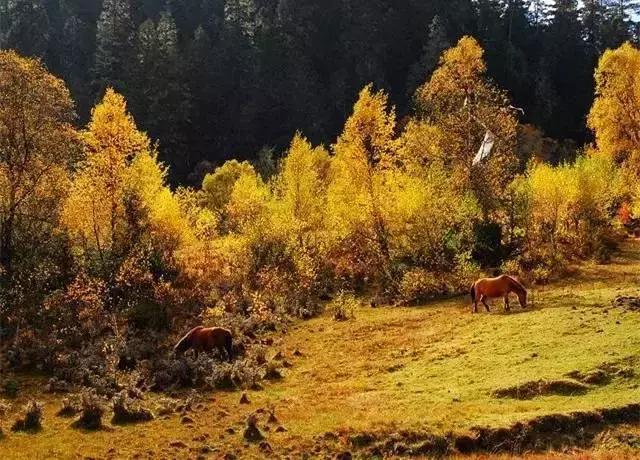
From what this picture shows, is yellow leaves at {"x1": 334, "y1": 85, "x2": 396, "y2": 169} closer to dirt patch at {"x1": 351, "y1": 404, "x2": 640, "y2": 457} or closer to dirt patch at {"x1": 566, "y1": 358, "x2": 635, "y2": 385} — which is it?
dirt patch at {"x1": 566, "y1": 358, "x2": 635, "y2": 385}

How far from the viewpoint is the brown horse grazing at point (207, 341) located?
94.6 feet

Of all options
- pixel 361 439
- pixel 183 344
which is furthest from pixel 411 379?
pixel 183 344

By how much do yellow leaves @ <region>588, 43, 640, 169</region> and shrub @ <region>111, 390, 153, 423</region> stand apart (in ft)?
158

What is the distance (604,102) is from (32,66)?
45.5 meters

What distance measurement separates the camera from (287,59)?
382 ft

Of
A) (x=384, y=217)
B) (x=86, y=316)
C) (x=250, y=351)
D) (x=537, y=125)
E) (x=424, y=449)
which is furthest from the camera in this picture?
(x=537, y=125)

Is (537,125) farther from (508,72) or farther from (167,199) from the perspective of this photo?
(167,199)

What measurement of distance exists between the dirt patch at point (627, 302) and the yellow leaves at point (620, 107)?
29.8 m

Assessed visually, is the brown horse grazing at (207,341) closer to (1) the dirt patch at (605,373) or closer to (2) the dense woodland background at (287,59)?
(1) the dirt patch at (605,373)

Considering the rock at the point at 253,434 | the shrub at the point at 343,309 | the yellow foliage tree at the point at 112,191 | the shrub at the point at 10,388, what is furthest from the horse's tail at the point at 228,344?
the yellow foliage tree at the point at 112,191

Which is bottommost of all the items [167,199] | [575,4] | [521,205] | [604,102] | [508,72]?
[521,205]

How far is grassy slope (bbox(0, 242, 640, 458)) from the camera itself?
63.5ft

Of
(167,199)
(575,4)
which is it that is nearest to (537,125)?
(575,4)

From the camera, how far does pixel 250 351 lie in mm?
30078
